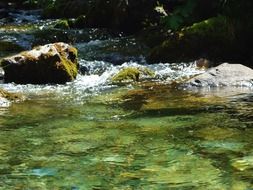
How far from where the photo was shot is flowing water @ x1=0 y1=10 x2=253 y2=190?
176 inches

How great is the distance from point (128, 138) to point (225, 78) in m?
4.72

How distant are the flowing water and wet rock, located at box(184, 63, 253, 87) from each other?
0.44 metres

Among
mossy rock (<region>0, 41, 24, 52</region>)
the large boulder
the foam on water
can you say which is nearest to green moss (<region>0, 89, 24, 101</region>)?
the foam on water

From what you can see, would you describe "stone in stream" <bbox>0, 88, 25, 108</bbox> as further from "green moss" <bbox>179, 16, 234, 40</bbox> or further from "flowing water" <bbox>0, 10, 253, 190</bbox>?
"green moss" <bbox>179, 16, 234, 40</bbox>

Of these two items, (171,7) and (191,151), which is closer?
(191,151)

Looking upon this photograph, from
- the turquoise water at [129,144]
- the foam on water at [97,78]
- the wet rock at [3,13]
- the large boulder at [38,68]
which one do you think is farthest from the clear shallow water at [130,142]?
the wet rock at [3,13]

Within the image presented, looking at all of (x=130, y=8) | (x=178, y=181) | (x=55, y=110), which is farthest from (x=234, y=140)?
(x=130, y=8)

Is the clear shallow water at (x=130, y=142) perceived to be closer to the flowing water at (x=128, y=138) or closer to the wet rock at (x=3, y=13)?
the flowing water at (x=128, y=138)

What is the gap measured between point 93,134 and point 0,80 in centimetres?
652

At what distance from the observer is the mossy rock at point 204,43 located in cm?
1334

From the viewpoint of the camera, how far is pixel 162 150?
5.34m

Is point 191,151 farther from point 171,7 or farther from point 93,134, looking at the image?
point 171,7

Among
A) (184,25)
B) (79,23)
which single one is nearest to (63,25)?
(79,23)

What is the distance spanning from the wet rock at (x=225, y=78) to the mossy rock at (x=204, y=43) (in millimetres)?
2873
